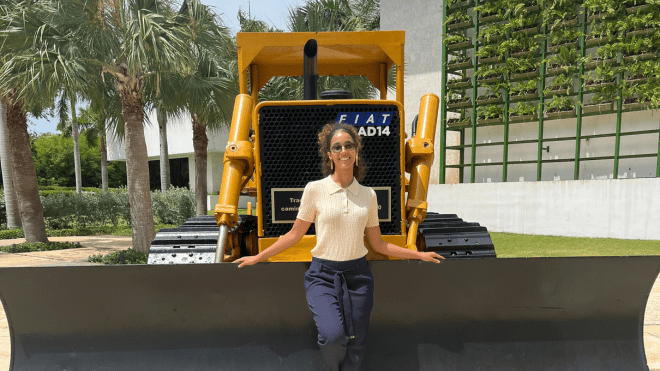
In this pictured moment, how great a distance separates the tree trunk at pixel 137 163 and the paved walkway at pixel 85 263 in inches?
53.3

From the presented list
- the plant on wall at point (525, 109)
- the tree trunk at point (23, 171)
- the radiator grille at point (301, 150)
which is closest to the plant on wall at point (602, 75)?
the plant on wall at point (525, 109)

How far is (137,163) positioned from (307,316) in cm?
906

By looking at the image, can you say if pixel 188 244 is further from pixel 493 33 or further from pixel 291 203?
pixel 493 33

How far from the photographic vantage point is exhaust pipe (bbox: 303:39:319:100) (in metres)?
→ 3.94

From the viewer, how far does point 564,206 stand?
12.3m

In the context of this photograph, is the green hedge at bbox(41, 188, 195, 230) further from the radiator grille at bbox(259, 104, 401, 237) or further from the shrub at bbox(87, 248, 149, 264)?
the radiator grille at bbox(259, 104, 401, 237)

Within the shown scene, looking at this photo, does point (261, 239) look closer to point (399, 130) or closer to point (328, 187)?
point (328, 187)

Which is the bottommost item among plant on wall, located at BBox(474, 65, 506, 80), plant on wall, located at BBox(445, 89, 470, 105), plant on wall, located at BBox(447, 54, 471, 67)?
plant on wall, located at BBox(445, 89, 470, 105)

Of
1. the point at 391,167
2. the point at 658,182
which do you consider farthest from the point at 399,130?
the point at 658,182

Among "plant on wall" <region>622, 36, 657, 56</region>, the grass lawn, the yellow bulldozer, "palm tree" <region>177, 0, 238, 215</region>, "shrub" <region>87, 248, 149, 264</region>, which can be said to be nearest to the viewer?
the yellow bulldozer

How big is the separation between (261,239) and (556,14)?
12420mm

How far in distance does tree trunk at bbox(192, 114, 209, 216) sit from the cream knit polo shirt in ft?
41.8

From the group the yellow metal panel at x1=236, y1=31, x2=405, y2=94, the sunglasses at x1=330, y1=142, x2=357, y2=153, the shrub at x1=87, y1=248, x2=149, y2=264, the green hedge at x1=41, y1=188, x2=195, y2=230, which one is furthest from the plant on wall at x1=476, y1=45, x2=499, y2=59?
the sunglasses at x1=330, y1=142, x2=357, y2=153

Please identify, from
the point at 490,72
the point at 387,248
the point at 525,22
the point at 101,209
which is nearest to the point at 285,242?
the point at 387,248
